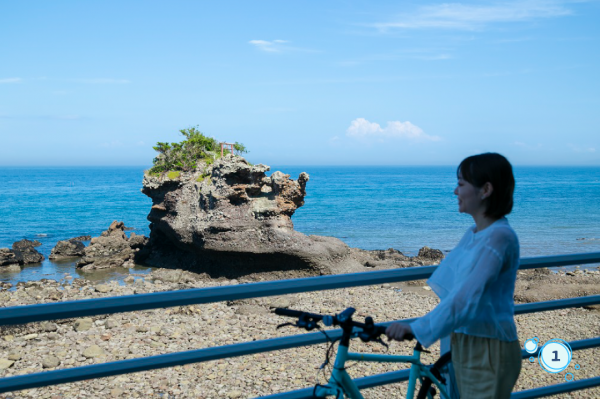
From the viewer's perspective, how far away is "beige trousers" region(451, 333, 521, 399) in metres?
2.02

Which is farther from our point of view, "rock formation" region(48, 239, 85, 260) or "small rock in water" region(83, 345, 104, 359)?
"rock formation" region(48, 239, 85, 260)

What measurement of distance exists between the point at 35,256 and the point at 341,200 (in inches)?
1760

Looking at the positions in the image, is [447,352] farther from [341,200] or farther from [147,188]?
[341,200]

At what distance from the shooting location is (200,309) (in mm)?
13648

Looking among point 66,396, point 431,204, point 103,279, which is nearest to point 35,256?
point 103,279

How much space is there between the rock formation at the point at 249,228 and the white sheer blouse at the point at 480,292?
16.5 meters

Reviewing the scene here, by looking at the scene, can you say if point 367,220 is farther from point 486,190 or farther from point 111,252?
point 486,190

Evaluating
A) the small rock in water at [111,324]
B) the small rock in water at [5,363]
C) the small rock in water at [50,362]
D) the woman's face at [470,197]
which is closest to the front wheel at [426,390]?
the woman's face at [470,197]

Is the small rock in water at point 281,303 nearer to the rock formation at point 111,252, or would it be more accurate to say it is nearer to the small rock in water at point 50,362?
the small rock in water at point 50,362

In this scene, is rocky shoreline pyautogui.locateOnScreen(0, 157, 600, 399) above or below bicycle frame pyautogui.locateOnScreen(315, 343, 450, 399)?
below

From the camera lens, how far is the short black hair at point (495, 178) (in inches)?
76.7

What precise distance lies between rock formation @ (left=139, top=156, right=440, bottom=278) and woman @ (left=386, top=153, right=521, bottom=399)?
1645cm

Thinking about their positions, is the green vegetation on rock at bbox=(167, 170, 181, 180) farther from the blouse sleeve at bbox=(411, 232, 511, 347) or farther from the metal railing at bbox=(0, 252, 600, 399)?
the blouse sleeve at bbox=(411, 232, 511, 347)

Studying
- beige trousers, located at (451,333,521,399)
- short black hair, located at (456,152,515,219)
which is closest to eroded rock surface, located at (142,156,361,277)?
beige trousers, located at (451,333,521,399)
